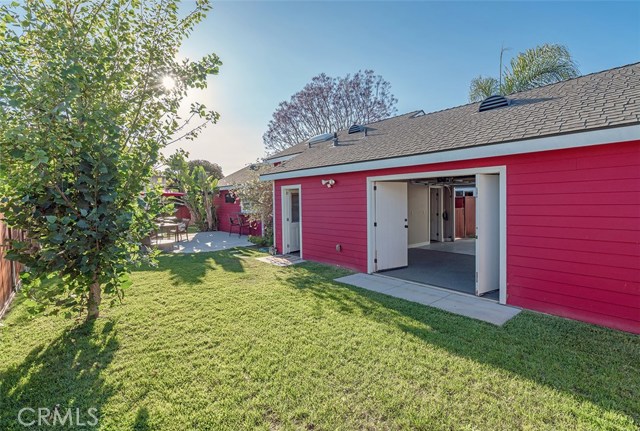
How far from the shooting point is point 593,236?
14.2ft

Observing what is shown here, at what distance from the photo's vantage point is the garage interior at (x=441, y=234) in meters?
7.44

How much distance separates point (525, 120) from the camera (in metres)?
5.57

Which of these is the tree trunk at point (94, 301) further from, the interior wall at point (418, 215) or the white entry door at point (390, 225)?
the interior wall at point (418, 215)

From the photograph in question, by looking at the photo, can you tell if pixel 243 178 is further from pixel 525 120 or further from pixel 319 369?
pixel 319 369

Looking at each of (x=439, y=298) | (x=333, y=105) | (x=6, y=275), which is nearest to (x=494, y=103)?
(x=439, y=298)

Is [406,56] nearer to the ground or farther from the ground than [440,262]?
farther from the ground

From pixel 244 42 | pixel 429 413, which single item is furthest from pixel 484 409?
pixel 244 42

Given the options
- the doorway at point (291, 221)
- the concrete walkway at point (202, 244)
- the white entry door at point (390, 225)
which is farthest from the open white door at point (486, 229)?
the concrete walkway at point (202, 244)

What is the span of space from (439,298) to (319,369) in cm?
330

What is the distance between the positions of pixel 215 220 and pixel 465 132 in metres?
15.9

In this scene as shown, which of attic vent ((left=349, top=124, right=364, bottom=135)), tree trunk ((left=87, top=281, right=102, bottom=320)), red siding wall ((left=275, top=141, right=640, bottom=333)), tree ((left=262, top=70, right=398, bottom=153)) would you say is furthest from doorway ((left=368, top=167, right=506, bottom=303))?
tree ((left=262, top=70, right=398, bottom=153))

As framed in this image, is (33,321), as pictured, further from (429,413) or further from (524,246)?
(524,246)

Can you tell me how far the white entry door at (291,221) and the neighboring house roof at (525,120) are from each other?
1637 millimetres

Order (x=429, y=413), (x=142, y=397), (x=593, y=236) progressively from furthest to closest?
(x=593, y=236), (x=142, y=397), (x=429, y=413)
